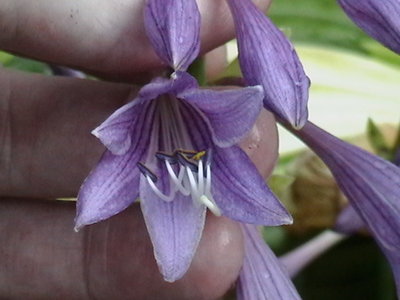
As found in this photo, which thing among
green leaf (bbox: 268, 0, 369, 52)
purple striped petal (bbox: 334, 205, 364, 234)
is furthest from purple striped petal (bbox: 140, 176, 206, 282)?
green leaf (bbox: 268, 0, 369, 52)

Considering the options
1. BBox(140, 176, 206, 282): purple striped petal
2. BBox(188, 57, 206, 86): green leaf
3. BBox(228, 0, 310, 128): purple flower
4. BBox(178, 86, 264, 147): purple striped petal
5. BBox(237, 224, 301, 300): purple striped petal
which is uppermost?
BBox(228, 0, 310, 128): purple flower

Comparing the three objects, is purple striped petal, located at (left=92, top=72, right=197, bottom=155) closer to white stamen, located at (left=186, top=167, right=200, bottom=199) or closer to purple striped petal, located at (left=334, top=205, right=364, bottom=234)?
white stamen, located at (left=186, top=167, right=200, bottom=199)

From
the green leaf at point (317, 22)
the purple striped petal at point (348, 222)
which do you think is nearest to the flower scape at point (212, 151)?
the purple striped petal at point (348, 222)

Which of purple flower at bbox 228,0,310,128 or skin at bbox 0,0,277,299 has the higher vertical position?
purple flower at bbox 228,0,310,128

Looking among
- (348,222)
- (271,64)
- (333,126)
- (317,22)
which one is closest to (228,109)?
(271,64)

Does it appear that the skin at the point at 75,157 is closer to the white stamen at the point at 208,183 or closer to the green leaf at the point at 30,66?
the white stamen at the point at 208,183

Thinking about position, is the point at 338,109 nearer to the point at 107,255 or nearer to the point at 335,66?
the point at 335,66

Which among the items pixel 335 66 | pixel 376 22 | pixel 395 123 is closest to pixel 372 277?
pixel 395 123
